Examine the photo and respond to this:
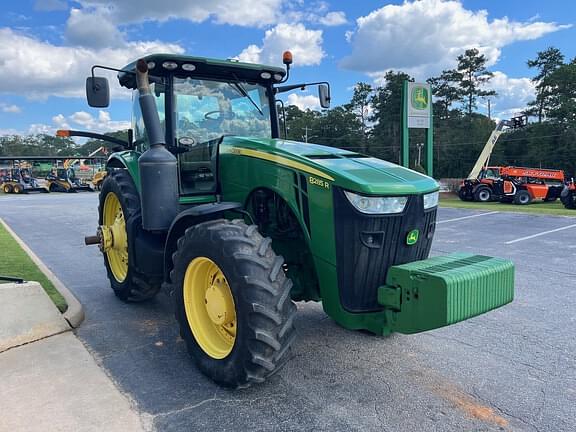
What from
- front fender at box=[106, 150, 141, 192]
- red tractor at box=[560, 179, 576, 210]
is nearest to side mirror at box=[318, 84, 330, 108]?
front fender at box=[106, 150, 141, 192]

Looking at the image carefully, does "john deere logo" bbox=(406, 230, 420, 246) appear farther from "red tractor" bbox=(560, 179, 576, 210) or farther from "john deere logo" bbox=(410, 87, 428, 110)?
"red tractor" bbox=(560, 179, 576, 210)

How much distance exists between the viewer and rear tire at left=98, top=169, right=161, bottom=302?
4801mm

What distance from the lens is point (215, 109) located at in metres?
4.71

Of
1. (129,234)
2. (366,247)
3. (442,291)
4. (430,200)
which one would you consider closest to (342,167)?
(366,247)

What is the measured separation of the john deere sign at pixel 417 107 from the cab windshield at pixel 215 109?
12.5 m

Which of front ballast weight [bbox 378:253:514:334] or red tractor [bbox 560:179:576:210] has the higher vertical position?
front ballast weight [bbox 378:253:514:334]

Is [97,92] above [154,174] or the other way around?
above

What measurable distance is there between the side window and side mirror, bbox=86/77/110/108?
1.36ft

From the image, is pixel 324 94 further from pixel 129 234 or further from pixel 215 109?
pixel 129 234

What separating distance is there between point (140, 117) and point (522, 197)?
25131 mm

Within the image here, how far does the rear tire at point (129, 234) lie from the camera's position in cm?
480

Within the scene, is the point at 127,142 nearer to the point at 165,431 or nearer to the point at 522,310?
the point at 165,431

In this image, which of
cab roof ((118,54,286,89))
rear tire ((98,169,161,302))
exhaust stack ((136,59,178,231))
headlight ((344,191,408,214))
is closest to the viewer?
headlight ((344,191,408,214))

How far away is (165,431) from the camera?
2859 mm
